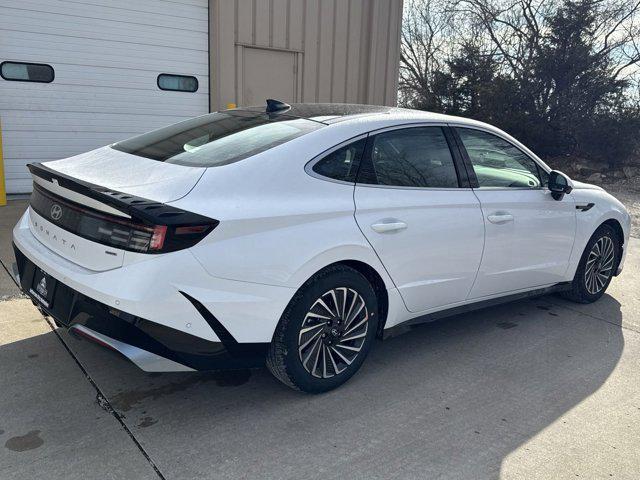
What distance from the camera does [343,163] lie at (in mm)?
3338

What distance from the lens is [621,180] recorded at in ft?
46.5

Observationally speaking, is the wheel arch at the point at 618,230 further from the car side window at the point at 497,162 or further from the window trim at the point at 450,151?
the window trim at the point at 450,151

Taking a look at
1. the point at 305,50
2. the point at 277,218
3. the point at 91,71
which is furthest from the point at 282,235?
the point at 305,50

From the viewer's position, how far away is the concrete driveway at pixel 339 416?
8.88ft

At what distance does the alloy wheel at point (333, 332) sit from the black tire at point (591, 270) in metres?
2.56

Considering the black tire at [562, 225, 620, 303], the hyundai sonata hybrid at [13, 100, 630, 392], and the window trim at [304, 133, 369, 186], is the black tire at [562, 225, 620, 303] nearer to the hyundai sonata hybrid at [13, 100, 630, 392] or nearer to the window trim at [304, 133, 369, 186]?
the hyundai sonata hybrid at [13, 100, 630, 392]

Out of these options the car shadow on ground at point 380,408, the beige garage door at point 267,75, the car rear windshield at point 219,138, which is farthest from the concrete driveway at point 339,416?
the beige garage door at point 267,75

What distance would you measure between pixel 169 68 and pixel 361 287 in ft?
21.1

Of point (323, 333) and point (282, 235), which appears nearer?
point (282, 235)

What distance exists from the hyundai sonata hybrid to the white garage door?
466 centimetres

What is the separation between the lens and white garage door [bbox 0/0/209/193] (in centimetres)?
741

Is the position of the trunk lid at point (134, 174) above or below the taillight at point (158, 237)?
above

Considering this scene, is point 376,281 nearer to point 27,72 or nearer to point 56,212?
point 56,212

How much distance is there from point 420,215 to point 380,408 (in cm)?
115
